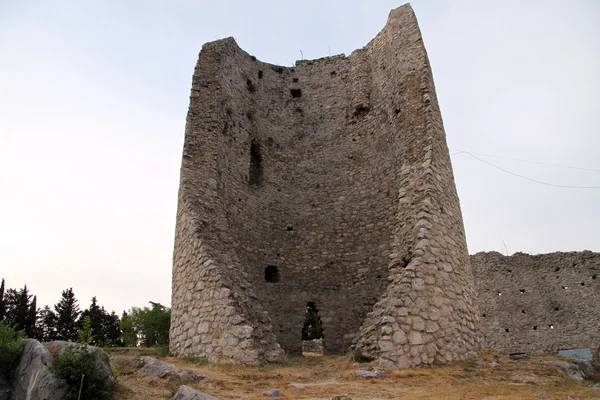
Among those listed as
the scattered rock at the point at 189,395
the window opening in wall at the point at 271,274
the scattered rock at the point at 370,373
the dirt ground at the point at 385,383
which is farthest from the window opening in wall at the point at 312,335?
the scattered rock at the point at 189,395

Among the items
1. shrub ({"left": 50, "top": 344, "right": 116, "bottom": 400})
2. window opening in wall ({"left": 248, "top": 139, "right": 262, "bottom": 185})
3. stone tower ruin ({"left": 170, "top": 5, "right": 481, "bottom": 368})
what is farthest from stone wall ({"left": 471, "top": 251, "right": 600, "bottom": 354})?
shrub ({"left": 50, "top": 344, "right": 116, "bottom": 400})

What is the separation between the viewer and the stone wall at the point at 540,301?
61.1 ft

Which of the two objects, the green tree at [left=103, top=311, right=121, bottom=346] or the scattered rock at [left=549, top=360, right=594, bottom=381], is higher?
the green tree at [left=103, top=311, right=121, bottom=346]

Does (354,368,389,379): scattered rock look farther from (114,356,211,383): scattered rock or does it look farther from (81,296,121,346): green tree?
(81,296,121,346): green tree

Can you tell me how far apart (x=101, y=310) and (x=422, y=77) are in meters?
30.5

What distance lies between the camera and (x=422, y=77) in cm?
1183

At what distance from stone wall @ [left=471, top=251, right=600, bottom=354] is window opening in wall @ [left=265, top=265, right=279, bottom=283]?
12.4m

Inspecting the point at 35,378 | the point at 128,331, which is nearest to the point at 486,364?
the point at 35,378

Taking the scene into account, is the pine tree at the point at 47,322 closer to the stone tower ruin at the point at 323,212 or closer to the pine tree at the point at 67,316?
the pine tree at the point at 67,316

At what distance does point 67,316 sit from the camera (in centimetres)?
3156

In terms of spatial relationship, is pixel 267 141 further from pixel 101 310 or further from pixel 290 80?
pixel 101 310

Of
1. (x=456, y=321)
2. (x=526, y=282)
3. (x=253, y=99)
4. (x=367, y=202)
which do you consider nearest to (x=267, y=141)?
(x=253, y=99)

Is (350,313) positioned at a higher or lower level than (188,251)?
lower

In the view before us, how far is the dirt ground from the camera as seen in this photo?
5.72m
